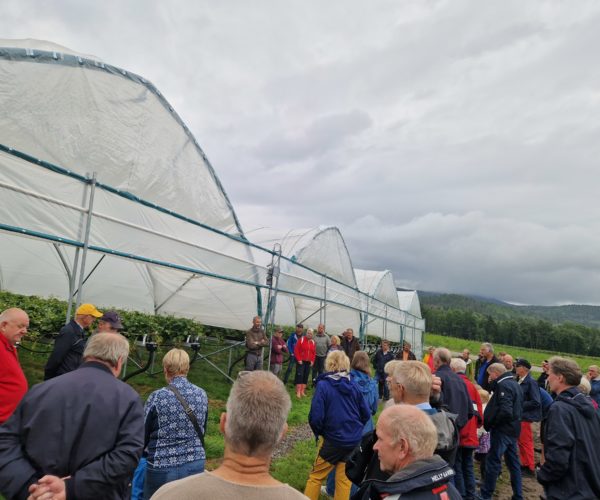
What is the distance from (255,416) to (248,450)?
0.40ft

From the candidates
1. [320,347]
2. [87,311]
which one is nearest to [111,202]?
→ [87,311]

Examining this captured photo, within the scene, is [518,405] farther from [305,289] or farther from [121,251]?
[305,289]

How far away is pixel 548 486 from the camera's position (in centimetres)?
357

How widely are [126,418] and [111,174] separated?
7.12m

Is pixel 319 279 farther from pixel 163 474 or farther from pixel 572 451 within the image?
pixel 163 474

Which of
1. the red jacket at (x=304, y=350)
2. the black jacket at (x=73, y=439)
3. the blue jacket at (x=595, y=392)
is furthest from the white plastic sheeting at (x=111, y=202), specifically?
the blue jacket at (x=595, y=392)

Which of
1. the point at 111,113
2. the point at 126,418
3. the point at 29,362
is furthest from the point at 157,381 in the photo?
the point at 126,418

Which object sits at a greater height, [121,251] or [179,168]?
[179,168]

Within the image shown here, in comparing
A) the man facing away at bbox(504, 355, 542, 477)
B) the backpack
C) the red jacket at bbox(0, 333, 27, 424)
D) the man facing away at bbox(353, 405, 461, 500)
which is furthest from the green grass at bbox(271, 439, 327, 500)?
the man facing away at bbox(504, 355, 542, 477)

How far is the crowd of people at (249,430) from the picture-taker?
1.59m

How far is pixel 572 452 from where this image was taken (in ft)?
11.3

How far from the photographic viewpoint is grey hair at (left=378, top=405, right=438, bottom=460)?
80.2 inches

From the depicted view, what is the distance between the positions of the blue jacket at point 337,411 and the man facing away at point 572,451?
1.74m

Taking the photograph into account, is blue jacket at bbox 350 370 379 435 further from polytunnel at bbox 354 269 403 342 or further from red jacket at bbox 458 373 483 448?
polytunnel at bbox 354 269 403 342
